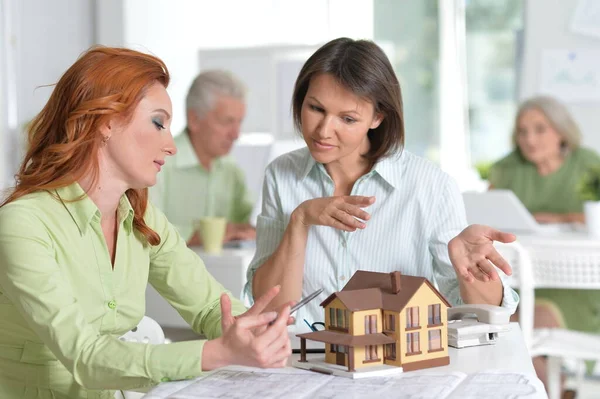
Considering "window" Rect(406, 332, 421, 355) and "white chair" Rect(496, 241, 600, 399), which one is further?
"white chair" Rect(496, 241, 600, 399)

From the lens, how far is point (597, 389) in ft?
14.1

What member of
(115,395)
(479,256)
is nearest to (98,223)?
(115,395)

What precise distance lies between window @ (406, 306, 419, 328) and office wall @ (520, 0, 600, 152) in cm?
367

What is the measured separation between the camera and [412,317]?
1.44 meters

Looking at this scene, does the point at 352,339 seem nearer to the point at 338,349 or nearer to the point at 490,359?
the point at 338,349

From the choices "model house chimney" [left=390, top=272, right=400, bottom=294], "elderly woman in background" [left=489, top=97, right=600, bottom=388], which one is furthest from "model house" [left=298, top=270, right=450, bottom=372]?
"elderly woman in background" [left=489, top=97, right=600, bottom=388]

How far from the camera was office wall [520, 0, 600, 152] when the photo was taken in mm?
4848


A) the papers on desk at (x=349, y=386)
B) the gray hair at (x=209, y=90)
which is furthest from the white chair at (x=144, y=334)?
the gray hair at (x=209, y=90)

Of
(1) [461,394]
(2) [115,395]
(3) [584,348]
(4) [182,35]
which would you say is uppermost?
(4) [182,35]

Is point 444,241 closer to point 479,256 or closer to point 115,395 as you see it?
point 479,256

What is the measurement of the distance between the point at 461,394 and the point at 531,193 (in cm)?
336

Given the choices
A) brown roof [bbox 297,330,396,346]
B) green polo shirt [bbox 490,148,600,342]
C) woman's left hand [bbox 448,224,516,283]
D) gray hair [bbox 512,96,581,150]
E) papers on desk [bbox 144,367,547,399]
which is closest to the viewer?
papers on desk [bbox 144,367,547,399]

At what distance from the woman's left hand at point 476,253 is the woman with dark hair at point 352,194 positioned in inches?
5.8

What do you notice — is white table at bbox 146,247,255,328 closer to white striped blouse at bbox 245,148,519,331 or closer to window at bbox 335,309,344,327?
white striped blouse at bbox 245,148,519,331
